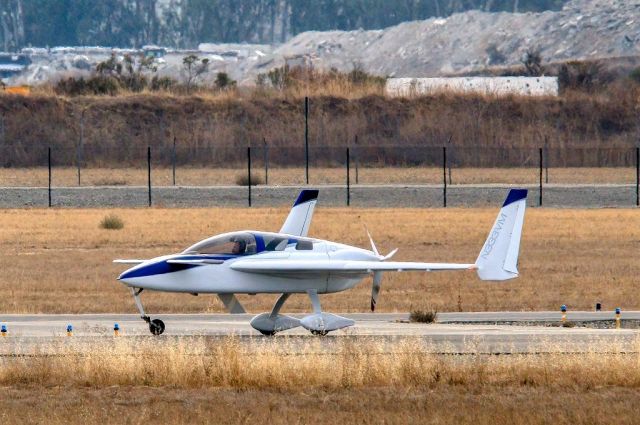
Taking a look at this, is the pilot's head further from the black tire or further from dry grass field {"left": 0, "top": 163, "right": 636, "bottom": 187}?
dry grass field {"left": 0, "top": 163, "right": 636, "bottom": 187}

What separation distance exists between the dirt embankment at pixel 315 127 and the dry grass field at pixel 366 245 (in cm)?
3065

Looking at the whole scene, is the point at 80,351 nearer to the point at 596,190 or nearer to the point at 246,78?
the point at 596,190

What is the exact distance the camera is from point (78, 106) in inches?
3743

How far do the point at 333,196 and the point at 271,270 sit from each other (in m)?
40.4

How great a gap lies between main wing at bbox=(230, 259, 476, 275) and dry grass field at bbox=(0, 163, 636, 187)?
160ft

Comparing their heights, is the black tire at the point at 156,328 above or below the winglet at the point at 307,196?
below

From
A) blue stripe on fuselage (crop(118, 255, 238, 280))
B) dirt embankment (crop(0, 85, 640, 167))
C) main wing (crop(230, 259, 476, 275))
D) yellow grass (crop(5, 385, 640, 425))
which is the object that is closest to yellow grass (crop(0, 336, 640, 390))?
yellow grass (crop(5, 385, 640, 425))

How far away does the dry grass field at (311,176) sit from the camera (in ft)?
242

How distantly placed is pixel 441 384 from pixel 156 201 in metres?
45.0

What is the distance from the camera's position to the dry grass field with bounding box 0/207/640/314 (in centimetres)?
3042

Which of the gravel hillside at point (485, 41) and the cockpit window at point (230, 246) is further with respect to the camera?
the gravel hillside at point (485, 41)

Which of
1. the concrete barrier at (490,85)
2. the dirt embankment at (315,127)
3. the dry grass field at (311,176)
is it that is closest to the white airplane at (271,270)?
the dry grass field at (311,176)

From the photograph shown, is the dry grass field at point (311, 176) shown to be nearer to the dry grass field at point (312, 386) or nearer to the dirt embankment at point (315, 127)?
the dirt embankment at point (315, 127)

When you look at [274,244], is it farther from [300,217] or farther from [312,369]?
[312,369]
